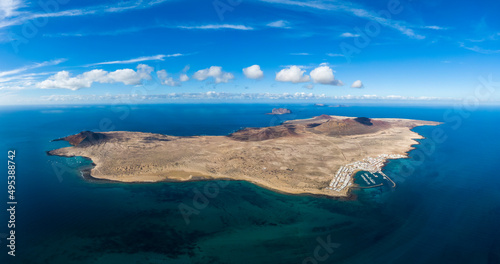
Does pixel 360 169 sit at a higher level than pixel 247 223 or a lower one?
higher

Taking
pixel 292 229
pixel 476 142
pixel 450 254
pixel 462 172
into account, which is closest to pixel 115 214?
pixel 292 229

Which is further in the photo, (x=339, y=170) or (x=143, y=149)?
(x=143, y=149)

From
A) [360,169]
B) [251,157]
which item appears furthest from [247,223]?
[360,169]

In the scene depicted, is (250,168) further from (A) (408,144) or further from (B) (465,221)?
(A) (408,144)

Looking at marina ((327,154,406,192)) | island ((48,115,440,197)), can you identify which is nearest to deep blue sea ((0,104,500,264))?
marina ((327,154,406,192))

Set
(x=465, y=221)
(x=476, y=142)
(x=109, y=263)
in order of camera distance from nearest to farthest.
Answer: (x=109, y=263)
(x=465, y=221)
(x=476, y=142)

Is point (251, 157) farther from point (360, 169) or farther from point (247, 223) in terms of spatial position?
point (247, 223)

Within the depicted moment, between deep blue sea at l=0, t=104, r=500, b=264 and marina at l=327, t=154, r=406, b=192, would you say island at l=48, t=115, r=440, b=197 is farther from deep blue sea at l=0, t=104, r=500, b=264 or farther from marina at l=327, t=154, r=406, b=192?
deep blue sea at l=0, t=104, r=500, b=264

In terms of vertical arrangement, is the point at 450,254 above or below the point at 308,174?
below

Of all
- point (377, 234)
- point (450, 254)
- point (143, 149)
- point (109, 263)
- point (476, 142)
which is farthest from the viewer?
point (476, 142)
